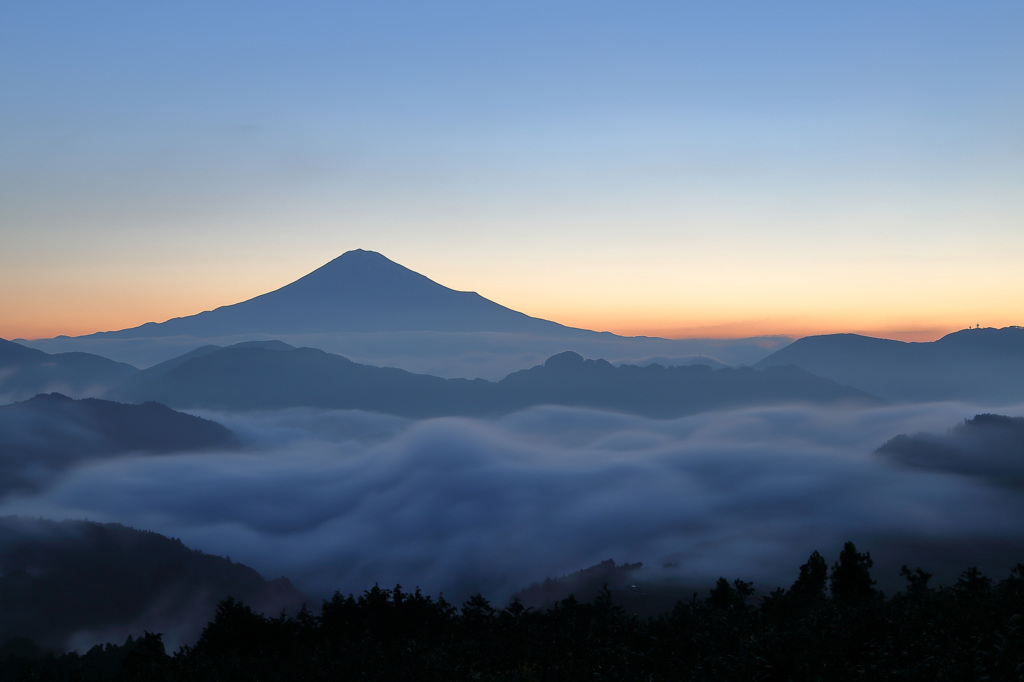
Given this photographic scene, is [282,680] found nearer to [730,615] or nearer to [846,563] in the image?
[730,615]

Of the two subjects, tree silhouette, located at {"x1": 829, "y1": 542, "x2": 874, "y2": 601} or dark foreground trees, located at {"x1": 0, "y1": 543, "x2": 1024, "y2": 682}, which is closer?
dark foreground trees, located at {"x1": 0, "y1": 543, "x2": 1024, "y2": 682}

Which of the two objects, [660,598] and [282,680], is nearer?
[282,680]

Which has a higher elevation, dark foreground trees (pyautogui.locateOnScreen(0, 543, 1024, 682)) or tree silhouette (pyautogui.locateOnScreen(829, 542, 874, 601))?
dark foreground trees (pyautogui.locateOnScreen(0, 543, 1024, 682))

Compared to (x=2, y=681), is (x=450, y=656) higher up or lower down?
higher up

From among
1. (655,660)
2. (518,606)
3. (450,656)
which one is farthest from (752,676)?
(518,606)

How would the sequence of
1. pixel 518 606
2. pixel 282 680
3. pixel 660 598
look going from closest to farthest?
1. pixel 282 680
2. pixel 518 606
3. pixel 660 598

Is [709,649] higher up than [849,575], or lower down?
higher up

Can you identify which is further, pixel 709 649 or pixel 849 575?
pixel 849 575

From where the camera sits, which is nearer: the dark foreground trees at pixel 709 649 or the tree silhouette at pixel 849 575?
the dark foreground trees at pixel 709 649

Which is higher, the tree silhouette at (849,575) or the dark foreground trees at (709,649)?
the dark foreground trees at (709,649)

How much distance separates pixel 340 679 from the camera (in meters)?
29.4

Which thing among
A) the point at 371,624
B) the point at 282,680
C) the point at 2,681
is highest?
the point at 282,680

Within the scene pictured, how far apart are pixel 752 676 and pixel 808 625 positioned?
718 cm

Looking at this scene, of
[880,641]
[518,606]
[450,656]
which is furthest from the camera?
[518,606]
